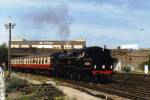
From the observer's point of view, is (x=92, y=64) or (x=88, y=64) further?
(x=88, y=64)

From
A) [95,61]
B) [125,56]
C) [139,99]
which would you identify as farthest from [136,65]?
[139,99]

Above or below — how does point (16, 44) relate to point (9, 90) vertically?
above

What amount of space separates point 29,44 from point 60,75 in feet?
338

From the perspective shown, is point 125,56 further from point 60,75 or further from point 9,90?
point 9,90

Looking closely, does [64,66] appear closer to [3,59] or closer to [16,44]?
[3,59]

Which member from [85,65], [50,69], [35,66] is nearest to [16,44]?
[35,66]

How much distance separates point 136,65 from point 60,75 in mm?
46142

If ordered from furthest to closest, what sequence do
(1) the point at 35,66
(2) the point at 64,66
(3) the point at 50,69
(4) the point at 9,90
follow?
1. (1) the point at 35,66
2. (3) the point at 50,69
3. (2) the point at 64,66
4. (4) the point at 9,90

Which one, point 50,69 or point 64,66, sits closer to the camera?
point 64,66

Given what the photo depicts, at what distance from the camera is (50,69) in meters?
47.7

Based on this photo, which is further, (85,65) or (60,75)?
(60,75)

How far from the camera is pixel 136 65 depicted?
290 feet

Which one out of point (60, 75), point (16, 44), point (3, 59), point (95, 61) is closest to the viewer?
point (95, 61)

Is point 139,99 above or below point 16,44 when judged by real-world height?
below
